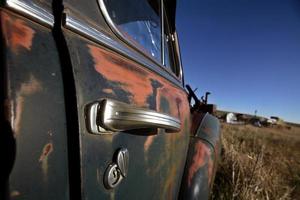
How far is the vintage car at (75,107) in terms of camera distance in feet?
1.48

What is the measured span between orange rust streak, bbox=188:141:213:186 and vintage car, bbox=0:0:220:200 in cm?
44

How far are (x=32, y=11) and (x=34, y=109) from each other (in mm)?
241

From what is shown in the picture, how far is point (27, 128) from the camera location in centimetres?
46

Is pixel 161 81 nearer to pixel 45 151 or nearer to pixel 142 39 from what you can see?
pixel 142 39

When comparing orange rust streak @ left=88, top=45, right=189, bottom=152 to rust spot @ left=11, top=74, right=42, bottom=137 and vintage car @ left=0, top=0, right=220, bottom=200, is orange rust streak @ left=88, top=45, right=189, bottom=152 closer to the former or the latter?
vintage car @ left=0, top=0, right=220, bottom=200

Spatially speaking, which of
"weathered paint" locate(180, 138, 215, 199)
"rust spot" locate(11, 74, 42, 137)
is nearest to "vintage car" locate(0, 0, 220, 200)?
"rust spot" locate(11, 74, 42, 137)

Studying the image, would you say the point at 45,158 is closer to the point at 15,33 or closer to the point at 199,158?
the point at 15,33

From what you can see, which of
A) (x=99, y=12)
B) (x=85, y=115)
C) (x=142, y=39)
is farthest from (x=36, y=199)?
(x=142, y=39)

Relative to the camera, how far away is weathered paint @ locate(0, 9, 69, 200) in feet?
1.45

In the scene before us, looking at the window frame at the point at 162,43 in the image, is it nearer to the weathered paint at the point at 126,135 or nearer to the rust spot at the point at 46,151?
the weathered paint at the point at 126,135

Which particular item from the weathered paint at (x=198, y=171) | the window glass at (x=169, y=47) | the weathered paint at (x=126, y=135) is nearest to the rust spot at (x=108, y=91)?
the weathered paint at (x=126, y=135)

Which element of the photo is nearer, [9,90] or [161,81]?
[9,90]

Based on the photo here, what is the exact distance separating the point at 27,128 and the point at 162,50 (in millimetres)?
1191

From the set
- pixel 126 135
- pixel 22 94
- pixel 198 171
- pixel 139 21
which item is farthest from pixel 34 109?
pixel 198 171
